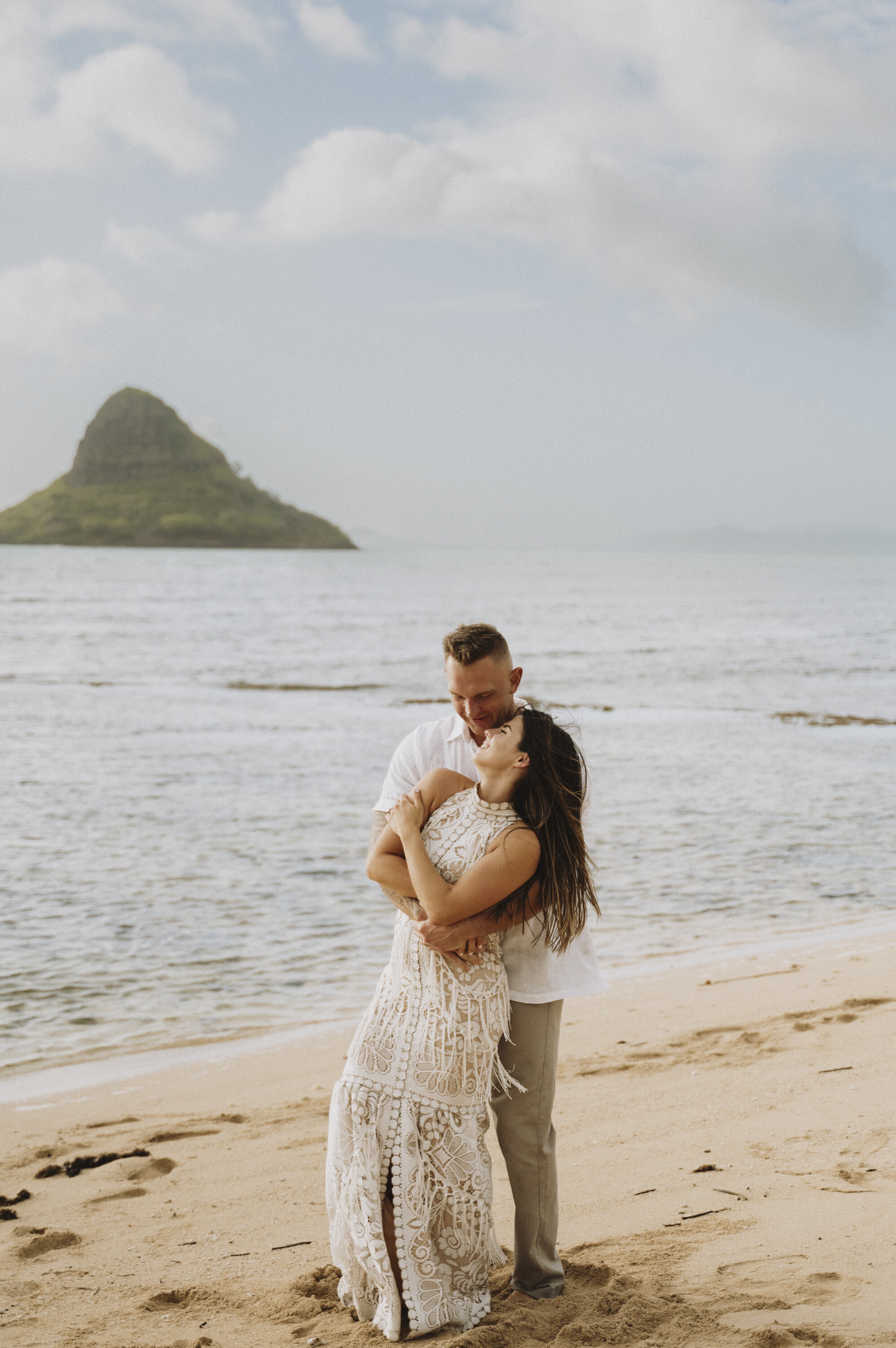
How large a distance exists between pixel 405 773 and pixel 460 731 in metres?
0.23

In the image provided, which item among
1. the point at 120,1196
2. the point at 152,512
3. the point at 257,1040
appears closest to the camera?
the point at 120,1196

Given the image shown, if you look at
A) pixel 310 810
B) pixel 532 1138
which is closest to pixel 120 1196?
pixel 532 1138

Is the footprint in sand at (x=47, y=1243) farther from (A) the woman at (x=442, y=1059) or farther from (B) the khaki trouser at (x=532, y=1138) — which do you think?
(B) the khaki trouser at (x=532, y=1138)

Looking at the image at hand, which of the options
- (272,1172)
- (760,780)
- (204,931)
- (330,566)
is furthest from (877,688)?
(330,566)

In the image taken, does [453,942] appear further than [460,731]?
No

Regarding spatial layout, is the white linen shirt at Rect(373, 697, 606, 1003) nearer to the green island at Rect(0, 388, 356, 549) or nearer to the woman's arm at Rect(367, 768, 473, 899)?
the woman's arm at Rect(367, 768, 473, 899)

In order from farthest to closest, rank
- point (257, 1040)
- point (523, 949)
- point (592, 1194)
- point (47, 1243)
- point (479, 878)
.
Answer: point (257, 1040), point (592, 1194), point (47, 1243), point (523, 949), point (479, 878)

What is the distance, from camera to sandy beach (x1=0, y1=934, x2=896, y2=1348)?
325 cm

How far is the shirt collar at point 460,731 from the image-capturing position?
136 inches

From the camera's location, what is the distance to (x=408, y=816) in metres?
3.22

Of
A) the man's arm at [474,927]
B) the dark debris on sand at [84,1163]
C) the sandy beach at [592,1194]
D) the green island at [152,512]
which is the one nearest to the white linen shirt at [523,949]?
the man's arm at [474,927]

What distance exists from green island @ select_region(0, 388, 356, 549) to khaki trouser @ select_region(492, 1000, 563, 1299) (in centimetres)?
17632

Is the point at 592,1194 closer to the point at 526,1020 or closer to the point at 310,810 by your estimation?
the point at 526,1020

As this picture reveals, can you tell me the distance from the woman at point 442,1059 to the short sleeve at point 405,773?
0.66ft
